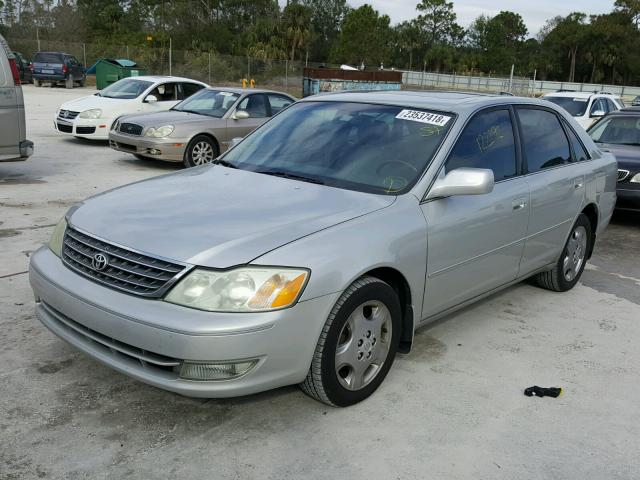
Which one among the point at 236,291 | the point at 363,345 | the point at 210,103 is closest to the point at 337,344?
the point at 363,345

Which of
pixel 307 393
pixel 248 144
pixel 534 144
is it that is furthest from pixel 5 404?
pixel 534 144

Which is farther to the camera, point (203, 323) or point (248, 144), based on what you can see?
point (248, 144)

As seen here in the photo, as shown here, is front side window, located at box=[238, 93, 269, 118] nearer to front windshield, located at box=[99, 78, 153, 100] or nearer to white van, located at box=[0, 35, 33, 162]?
front windshield, located at box=[99, 78, 153, 100]

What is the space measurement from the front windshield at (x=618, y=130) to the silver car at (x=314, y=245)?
4.87 metres

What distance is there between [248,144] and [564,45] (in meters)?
94.0

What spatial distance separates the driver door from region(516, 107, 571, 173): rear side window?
0.59ft

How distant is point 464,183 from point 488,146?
806mm

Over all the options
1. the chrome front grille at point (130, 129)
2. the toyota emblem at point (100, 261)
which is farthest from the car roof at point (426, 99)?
the chrome front grille at point (130, 129)

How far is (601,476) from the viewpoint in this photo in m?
2.99

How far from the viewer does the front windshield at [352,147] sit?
3.89 m

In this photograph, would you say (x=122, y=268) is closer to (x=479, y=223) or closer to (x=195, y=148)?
(x=479, y=223)

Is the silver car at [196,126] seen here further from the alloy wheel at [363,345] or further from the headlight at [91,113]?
the alloy wheel at [363,345]

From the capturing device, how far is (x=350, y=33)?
3044 inches

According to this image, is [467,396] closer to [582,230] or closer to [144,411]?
[144,411]
